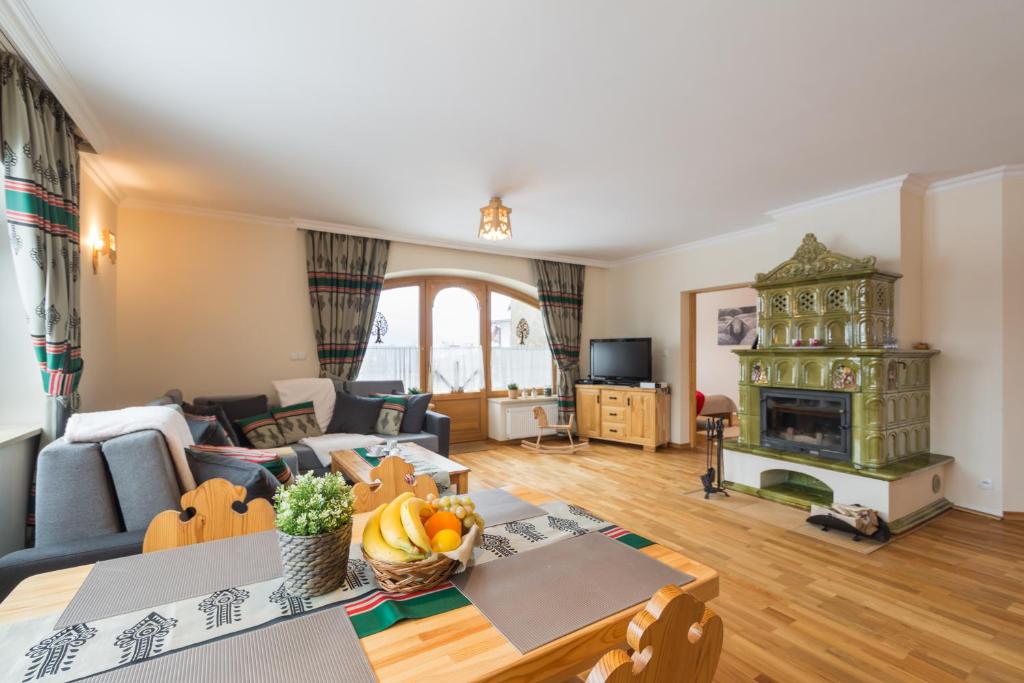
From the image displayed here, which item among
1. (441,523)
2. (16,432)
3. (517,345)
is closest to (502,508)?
(441,523)

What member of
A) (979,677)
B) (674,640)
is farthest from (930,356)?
(674,640)

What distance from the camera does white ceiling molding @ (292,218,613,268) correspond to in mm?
5016

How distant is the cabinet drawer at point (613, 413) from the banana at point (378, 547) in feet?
18.0

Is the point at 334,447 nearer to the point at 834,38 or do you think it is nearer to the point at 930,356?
the point at 834,38

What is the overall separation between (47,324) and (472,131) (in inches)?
95.9

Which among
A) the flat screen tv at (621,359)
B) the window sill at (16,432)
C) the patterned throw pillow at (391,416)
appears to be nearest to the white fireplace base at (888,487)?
the flat screen tv at (621,359)

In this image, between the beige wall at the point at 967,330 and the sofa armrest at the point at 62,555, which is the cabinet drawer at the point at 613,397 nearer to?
the beige wall at the point at 967,330

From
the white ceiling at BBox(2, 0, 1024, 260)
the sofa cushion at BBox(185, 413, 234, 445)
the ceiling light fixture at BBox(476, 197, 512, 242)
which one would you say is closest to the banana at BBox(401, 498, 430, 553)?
the white ceiling at BBox(2, 0, 1024, 260)

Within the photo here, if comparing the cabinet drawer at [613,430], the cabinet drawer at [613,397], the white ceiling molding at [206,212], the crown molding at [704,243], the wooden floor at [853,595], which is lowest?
the wooden floor at [853,595]

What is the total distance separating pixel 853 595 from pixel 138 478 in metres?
3.41

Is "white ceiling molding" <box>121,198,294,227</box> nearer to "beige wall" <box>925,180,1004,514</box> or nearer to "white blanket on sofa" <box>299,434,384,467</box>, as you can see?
"white blanket on sofa" <box>299,434,384,467</box>

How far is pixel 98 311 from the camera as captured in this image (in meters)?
3.54

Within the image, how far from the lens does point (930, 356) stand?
3.89m

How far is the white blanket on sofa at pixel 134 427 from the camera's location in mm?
1861
